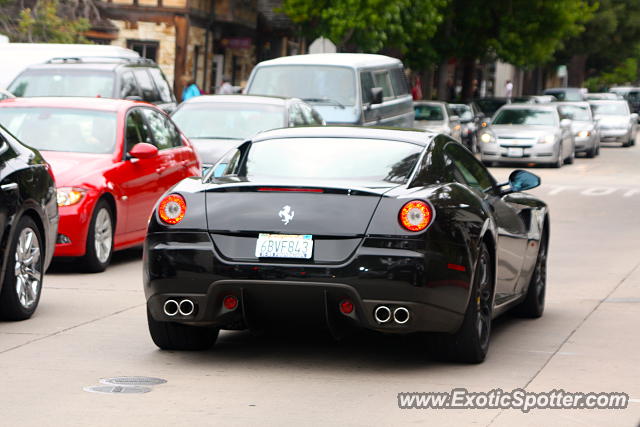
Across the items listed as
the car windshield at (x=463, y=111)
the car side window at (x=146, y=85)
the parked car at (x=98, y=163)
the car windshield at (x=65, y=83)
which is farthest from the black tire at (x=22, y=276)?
the car windshield at (x=463, y=111)

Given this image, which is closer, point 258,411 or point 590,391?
point 258,411

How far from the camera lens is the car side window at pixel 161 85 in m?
22.6

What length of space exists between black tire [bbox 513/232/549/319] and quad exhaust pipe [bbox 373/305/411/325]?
8.91 feet

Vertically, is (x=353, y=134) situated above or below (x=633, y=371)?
above

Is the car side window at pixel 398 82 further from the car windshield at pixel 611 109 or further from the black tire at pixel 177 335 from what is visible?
the car windshield at pixel 611 109

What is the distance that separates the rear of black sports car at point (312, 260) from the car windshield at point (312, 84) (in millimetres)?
16858

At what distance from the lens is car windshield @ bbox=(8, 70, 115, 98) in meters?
20.6

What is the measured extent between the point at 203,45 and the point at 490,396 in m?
40.4

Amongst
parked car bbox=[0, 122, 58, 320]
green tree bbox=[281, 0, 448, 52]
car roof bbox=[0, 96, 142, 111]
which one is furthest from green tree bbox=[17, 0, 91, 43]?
parked car bbox=[0, 122, 58, 320]

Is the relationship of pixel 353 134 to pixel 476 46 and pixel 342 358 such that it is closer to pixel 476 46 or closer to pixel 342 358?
pixel 342 358

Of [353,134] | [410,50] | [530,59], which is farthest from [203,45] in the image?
[353,134]

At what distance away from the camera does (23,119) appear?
1352 centimetres

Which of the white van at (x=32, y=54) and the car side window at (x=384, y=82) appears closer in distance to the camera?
the white van at (x=32, y=54)

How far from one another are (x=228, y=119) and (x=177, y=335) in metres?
10.8
